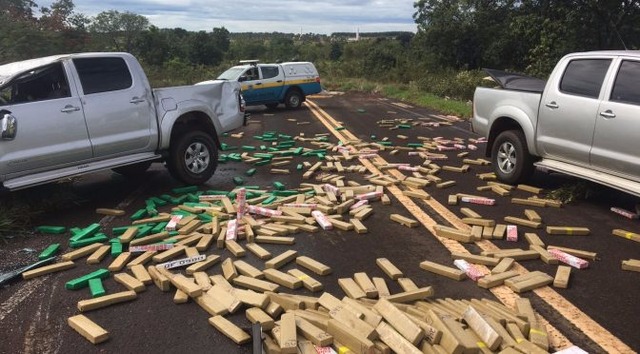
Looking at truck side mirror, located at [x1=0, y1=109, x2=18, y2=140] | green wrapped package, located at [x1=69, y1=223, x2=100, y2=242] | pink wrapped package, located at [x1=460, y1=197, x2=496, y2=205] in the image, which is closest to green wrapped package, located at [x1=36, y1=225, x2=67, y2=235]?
green wrapped package, located at [x1=69, y1=223, x2=100, y2=242]

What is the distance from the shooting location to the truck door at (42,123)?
6395mm

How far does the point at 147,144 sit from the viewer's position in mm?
7898

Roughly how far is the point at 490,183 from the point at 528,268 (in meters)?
3.29

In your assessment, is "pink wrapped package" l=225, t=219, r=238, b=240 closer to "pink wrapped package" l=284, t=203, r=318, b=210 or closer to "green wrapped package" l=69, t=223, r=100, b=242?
"pink wrapped package" l=284, t=203, r=318, b=210

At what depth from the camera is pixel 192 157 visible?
840 centimetres

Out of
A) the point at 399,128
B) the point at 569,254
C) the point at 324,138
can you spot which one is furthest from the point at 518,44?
the point at 569,254

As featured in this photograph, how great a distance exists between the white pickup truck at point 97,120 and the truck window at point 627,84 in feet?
19.4

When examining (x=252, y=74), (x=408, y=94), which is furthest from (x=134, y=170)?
(x=408, y=94)

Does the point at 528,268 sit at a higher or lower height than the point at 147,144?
lower

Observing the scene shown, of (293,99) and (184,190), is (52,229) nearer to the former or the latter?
(184,190)

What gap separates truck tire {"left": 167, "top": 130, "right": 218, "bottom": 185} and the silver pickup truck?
4626mm

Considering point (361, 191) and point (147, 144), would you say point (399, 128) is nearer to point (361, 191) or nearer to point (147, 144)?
point (361, 191)

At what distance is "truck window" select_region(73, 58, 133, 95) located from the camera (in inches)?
286

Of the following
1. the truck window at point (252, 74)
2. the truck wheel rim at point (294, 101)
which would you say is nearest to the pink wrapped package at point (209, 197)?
the truck window at point (252, 74)
